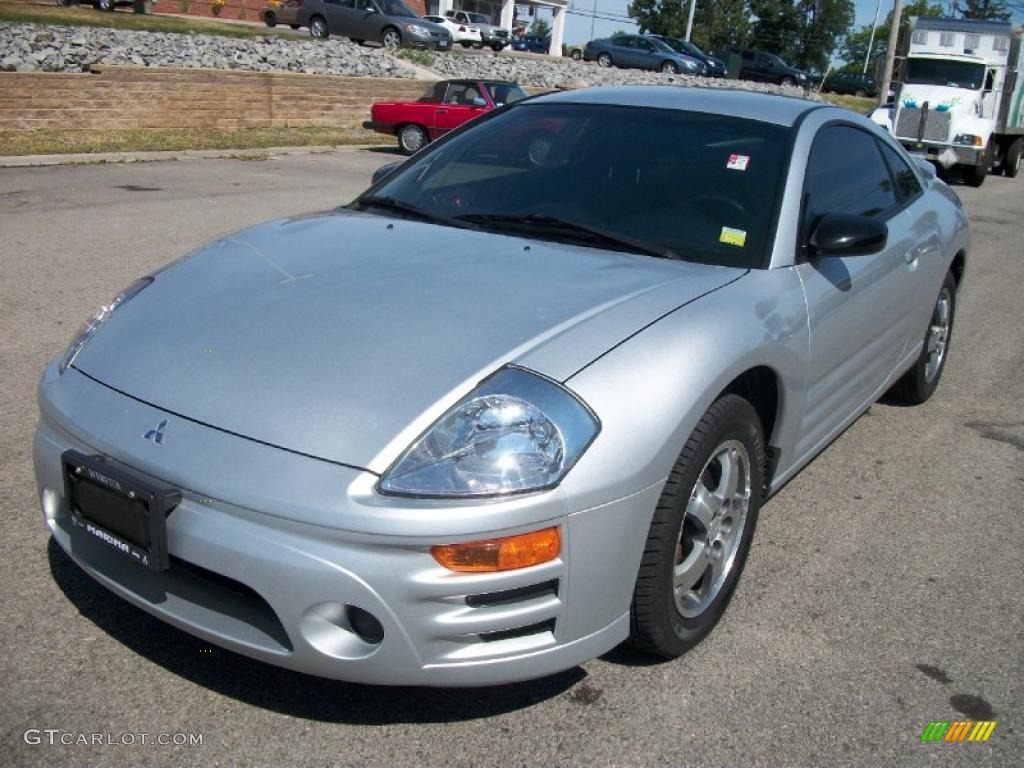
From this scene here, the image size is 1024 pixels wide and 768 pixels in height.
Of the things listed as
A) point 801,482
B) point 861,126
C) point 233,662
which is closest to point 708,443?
point 233,662

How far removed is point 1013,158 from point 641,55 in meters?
22.5

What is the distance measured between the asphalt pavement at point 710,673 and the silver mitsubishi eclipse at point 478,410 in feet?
0.71

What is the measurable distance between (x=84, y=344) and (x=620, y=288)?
5.08 feet

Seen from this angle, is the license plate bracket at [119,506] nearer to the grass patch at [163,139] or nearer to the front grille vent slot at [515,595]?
the front grille vent slot at [515,595]

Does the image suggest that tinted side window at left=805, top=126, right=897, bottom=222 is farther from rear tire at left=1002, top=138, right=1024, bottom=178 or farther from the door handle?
rear tire at left=1002, top=138, right=1024, bottom=178

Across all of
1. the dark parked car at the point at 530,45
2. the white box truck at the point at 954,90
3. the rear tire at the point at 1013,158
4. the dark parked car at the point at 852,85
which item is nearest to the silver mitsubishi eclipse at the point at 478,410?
the white box truck at the point at 954,90

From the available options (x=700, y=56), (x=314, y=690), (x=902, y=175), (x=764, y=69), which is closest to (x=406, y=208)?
(x=314, y=690)

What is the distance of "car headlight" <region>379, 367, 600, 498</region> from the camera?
7.52 feet

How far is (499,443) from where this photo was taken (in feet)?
7.75

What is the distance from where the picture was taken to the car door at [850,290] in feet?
11.3

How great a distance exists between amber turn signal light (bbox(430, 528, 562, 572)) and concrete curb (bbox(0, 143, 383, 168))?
12.3 meters

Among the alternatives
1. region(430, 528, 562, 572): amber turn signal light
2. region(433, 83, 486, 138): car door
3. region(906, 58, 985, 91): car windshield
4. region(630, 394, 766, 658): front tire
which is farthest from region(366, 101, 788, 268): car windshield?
region(906, 58, 985, 91): car windshield

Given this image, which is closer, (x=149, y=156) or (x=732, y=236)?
(x=732, y=236)

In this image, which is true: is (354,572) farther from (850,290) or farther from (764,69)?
(764,69)
